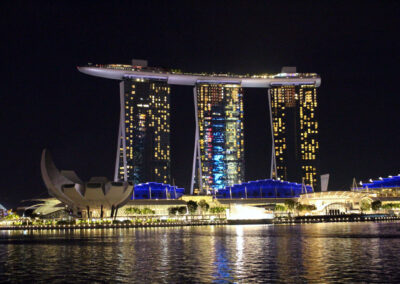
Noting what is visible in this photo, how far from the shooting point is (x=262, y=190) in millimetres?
174750

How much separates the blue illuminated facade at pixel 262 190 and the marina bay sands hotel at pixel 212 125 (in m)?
5.83

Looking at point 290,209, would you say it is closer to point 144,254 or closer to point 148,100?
point 148,100

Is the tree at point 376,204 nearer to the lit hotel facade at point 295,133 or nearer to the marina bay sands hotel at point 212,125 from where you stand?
the marina bay sands hotel at point 212,125

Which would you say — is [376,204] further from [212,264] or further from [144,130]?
[212,264]

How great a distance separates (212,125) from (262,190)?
28049 millimetres

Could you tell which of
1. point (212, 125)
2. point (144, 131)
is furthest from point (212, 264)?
point (212, 125)

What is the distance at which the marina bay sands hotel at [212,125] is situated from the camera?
174m

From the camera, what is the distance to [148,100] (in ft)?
584

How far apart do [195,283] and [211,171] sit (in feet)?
497

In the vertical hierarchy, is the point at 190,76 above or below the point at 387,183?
above

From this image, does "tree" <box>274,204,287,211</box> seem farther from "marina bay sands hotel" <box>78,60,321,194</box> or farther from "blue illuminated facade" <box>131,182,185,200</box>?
"blue illuminated facade" <box>131,182,185,200</box>

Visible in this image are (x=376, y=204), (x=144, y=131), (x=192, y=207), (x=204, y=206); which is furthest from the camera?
(x=144, y=131)

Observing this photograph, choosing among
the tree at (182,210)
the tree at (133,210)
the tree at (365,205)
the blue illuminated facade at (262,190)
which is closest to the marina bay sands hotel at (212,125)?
the blue illuminated facade at (262,190)

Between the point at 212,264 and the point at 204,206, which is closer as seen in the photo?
the point at 212,264
